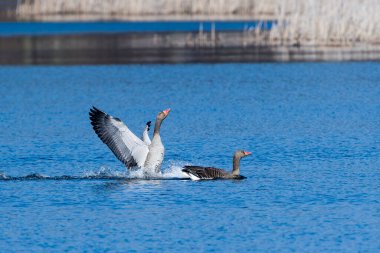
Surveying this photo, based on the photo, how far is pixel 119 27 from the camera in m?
67.1

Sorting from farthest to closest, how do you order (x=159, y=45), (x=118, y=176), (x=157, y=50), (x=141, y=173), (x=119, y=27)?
(x=119, y=27)
(x=159, y=45)
(x=157, y=50)
(x=118, y=176)
(x=141, y=173)

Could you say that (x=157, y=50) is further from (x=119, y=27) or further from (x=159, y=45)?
(x=119, y=27)

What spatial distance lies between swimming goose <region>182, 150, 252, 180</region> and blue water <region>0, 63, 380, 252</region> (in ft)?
0.42

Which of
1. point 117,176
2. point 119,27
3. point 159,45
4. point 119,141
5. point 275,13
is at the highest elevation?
point 119,141

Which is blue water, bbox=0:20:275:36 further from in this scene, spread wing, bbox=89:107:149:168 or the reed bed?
spread wing, bbox=89:107:149:168

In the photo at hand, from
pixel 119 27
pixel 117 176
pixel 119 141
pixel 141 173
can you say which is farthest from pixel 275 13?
pixel 119 141

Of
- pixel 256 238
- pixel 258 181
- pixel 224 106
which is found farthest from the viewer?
pixel 224 106

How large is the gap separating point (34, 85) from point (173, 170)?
2057 centimetres

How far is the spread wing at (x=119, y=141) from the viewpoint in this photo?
18.4m

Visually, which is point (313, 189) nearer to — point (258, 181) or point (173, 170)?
point (258, 181)

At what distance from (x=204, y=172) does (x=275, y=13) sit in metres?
37.4

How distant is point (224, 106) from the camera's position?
31.7 meters

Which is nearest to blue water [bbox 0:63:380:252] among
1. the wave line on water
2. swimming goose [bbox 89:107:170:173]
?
the wave line on water

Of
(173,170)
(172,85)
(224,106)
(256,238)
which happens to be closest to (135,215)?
(256,238)
